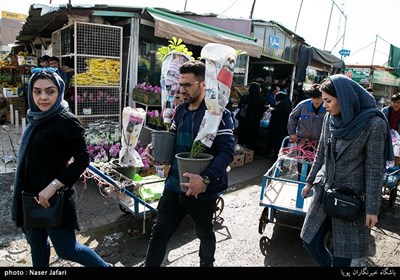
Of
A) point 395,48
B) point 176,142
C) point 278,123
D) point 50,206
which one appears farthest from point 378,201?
point 395,48

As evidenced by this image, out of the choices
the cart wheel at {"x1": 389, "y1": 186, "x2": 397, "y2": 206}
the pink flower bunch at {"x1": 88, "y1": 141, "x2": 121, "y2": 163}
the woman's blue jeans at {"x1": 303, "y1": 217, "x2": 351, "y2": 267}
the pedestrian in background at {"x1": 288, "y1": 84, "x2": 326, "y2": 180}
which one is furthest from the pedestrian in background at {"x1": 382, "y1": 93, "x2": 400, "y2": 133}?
the pink flower bunch at {"x1": 88, "y1": 141, "x2": 121, "y2": 163}

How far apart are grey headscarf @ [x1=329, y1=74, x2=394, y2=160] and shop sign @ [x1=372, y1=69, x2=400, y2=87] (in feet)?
68.5

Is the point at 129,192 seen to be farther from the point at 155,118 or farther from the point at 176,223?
the point at 155,118

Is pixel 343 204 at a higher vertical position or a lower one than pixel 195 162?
lower

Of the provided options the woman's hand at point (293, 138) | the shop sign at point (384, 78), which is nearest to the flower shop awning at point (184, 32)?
the woman's hand at point (293, 138)

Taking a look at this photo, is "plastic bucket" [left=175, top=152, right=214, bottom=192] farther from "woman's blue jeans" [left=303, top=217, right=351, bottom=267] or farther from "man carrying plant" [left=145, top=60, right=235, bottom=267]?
"woman's blue jeans" [left=303, top=217, right=351, bottom=267]

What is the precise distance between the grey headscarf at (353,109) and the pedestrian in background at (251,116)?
5573 mm

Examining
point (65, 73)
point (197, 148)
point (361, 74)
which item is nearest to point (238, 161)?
point (65, 73)

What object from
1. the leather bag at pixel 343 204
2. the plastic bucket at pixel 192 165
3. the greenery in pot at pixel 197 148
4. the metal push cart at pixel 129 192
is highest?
the greenery in pot at pixel 197 148

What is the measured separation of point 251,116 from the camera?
7.94 metres

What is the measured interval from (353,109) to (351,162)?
16.3 inches

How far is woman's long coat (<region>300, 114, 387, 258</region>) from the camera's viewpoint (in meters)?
2.18

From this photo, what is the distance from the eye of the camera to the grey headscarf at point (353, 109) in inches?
86.7

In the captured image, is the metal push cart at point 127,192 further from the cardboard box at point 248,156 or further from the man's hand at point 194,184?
the cardboard box at point 248,156
